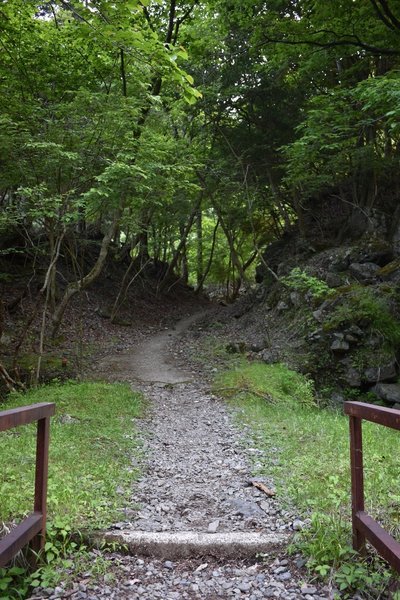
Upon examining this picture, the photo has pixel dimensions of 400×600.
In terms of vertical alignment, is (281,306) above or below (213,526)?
above

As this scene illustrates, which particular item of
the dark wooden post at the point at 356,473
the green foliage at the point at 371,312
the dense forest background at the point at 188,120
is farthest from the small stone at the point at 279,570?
the green foliage at the point at 371,312

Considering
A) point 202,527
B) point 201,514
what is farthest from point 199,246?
point 202,527

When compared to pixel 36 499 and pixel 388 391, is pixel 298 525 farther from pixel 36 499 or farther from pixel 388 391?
pixel 388 391

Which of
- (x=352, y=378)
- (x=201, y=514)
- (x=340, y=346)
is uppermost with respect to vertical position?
(x=340, y=346)

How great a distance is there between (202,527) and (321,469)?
158 centimetres

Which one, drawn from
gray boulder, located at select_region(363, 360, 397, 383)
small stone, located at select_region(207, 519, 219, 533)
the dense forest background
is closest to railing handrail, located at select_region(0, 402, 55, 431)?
small stone, located at select_region(207, 519, 219, 533)

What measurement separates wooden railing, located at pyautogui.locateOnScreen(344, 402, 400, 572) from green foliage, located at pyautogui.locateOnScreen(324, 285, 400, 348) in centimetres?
860

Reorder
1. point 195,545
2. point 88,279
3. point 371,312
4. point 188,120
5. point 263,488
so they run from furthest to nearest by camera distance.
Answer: point 188,120, point 88,279, point 371,312, point 263,488, point 195,545

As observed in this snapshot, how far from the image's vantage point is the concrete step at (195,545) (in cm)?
339

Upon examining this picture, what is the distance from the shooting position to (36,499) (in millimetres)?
3283

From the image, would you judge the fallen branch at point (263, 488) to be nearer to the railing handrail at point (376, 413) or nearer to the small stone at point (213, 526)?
the small stone at point (213, 526)

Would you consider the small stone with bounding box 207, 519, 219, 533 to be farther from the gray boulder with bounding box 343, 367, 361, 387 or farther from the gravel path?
the gray boulder with bounding box 343, 367, 361, 387

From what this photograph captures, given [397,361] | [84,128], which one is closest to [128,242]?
[84,128]

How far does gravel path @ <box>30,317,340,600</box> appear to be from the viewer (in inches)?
117
